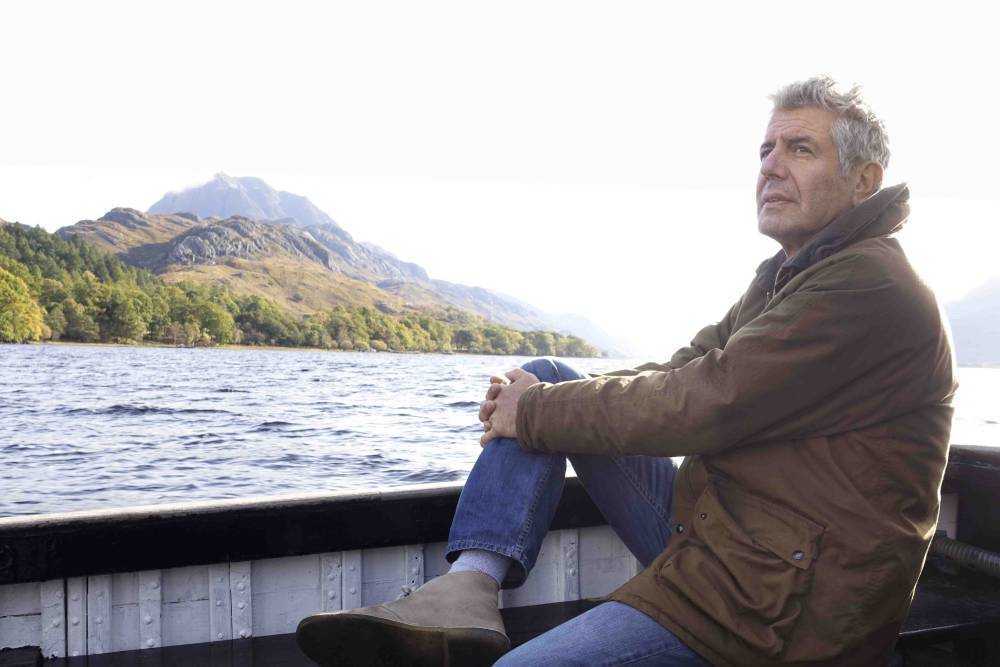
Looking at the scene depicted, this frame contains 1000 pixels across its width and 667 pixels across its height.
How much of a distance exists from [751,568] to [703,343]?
1.05 m

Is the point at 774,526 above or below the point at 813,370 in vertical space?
below

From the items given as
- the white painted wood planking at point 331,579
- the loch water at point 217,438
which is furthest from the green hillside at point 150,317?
the white painted wood planking at point 331,579

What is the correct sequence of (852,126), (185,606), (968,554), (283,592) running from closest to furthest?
1. (852,126)
2. (185,606)
3. (283,592)
4. (968,554)

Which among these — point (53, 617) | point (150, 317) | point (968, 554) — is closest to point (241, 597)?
point (53, 617)

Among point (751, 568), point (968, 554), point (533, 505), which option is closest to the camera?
point (751, 568)

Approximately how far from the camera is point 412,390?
37.9 m

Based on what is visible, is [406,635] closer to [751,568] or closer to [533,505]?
[533,505]

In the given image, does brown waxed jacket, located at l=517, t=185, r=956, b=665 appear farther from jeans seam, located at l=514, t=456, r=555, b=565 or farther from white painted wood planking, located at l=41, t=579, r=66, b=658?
white painted wood planking, located at l=41, t=579, r=66, b=658

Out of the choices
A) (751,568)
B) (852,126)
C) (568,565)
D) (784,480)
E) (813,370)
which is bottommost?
(568,565)

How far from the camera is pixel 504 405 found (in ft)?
7.38

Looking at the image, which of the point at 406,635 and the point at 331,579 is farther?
the point at 331,579

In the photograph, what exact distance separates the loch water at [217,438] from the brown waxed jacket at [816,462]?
0.87 m

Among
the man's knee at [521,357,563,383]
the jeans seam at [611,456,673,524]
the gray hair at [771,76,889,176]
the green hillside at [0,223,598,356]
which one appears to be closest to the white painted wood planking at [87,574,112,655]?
the man's knee at [521,357,563,383]

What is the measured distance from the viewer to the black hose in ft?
9.30
